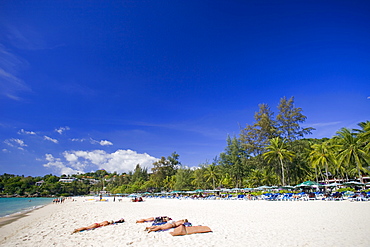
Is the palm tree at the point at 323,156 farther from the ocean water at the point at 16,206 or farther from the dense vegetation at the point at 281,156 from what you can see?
the ocean water at the point at 16,206

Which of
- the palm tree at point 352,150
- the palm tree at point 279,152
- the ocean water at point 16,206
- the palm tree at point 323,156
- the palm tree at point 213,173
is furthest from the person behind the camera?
the palm tree at point 213,173

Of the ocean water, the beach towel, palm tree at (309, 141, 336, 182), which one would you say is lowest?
the ocean water

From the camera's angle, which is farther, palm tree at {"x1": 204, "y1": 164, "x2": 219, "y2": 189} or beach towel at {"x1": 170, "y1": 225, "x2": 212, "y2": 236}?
palm tree at {"x1": 204, "y1": 164, "x2": 219, "y2": 189}

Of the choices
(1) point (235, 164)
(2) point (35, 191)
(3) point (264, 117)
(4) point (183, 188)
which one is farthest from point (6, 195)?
(3) point (264, 117)

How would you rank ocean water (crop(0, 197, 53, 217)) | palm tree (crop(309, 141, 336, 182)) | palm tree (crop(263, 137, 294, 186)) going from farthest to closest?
1. palm tree (crop(309, 141, 336, 182))
2. palm tree (crop(263, 137, 294, 186))
3. ocean water (crop(0, 197, 53, 217))

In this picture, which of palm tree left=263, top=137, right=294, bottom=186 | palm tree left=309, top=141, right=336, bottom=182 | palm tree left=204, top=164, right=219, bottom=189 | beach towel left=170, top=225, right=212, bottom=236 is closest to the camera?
beach towel left=170, top=225, right=212, bottom=236

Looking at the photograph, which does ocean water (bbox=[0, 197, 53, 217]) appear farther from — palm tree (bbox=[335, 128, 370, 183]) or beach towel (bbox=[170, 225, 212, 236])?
palm tree (bbox=[335, 128, 370, 183])

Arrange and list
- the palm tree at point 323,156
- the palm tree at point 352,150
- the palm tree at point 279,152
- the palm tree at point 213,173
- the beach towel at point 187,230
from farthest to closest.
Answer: the palm tree at point 213,173 < the palm tree at point 323,156 < the palm tree at point 279,152 < the palm tree at point 352,150 < the beach towel at point 187,230

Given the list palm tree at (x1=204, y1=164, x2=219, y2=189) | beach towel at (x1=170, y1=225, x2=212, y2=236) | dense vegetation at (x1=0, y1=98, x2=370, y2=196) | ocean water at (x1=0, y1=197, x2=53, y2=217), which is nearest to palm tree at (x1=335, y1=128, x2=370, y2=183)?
dense vegetation at (x1=0, y1=98, x2=370, y2=196)

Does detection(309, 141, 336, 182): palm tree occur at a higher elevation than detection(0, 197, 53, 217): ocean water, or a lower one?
higher

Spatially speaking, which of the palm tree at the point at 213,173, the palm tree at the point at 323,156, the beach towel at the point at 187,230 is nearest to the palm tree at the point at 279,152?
the palm tree at the point at 323,156

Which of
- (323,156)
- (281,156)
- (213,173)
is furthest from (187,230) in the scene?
(213,173)

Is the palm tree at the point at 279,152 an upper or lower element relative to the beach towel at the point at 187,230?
upper

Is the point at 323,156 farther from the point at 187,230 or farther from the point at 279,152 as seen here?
the point at 187,230
